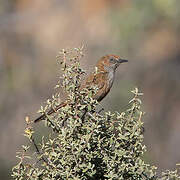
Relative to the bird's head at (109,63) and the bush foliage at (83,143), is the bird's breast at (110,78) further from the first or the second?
the bush foliage at (83,143)

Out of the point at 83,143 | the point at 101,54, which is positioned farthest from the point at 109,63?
the point at 101,54

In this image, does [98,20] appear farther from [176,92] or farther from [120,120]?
[120,120]

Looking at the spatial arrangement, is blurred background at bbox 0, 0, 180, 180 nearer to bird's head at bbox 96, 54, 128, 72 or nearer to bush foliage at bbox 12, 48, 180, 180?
bird's head at bbox 96, 54, 128, 72

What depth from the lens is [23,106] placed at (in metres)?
15.0

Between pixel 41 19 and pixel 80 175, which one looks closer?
pixel 80 175

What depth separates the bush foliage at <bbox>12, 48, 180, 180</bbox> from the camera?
3.31 metres

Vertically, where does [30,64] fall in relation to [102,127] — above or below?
above

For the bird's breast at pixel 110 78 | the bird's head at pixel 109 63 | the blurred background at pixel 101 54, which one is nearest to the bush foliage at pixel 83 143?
the bird's breast at pixel 110 78

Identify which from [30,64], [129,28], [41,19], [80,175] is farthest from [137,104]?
[41,19]

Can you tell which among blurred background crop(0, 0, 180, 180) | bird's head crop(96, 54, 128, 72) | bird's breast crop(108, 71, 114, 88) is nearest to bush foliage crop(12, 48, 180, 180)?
bird's breast crop(108, 71, 114, 88)

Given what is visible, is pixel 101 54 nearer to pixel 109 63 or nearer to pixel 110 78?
pixel 109 63

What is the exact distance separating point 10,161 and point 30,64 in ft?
20.1

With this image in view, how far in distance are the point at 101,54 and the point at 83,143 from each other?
10.9 metres

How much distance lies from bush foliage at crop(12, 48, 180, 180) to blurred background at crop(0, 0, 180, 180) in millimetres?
7674
